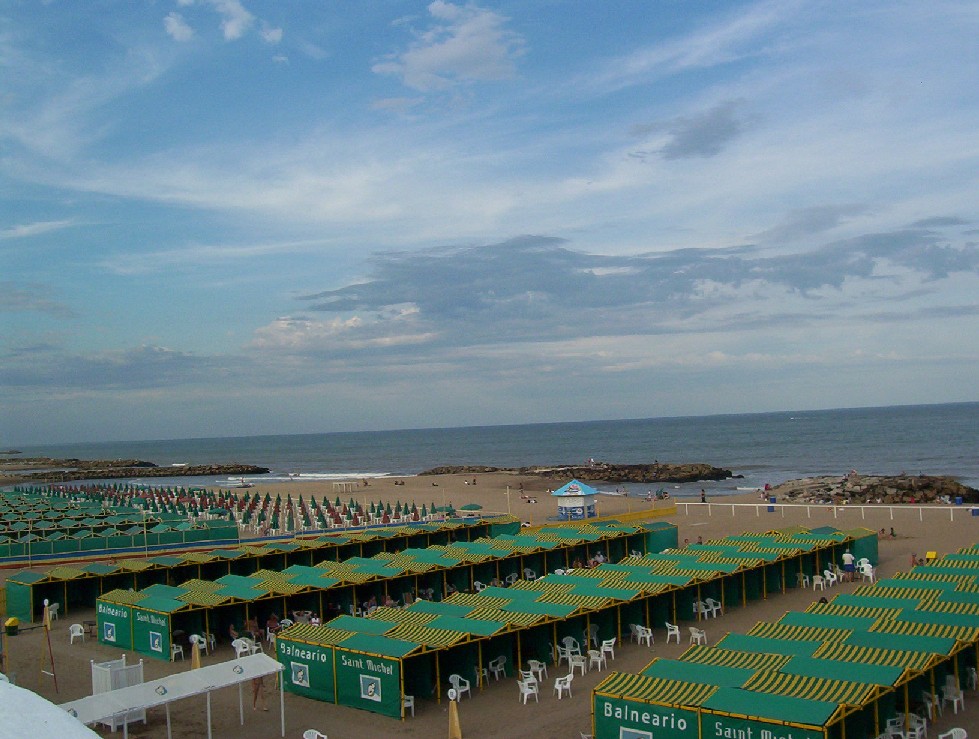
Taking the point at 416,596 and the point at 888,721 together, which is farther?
the point at 416,596

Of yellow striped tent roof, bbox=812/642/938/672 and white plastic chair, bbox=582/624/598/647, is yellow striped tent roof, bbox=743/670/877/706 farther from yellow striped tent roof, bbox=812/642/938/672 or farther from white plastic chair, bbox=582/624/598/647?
white plastic chair, bbox=582/624/598/647

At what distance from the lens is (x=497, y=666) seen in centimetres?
1558

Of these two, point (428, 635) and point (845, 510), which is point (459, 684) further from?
point (845, 510)

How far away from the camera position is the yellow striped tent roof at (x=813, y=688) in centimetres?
1067

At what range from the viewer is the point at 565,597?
17.1 m

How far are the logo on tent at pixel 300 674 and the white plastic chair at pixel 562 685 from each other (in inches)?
163

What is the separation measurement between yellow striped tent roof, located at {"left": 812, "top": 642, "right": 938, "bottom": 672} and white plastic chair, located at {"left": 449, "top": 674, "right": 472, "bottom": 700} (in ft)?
18.0

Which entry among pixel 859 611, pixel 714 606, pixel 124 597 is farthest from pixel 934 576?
pixel 124 597

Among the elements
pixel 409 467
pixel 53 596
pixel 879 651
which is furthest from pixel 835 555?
pixel 409 467

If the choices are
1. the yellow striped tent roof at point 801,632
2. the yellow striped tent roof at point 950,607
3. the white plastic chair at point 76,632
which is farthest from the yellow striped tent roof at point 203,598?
the yellow striped tent roof at point 950,607

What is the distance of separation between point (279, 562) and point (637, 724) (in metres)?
16.5

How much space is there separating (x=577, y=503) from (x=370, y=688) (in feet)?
79.8

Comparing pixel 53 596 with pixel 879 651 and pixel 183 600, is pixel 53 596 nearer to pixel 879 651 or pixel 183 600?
pixel 183 600

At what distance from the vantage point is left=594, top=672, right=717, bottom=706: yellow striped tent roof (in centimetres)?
1069
